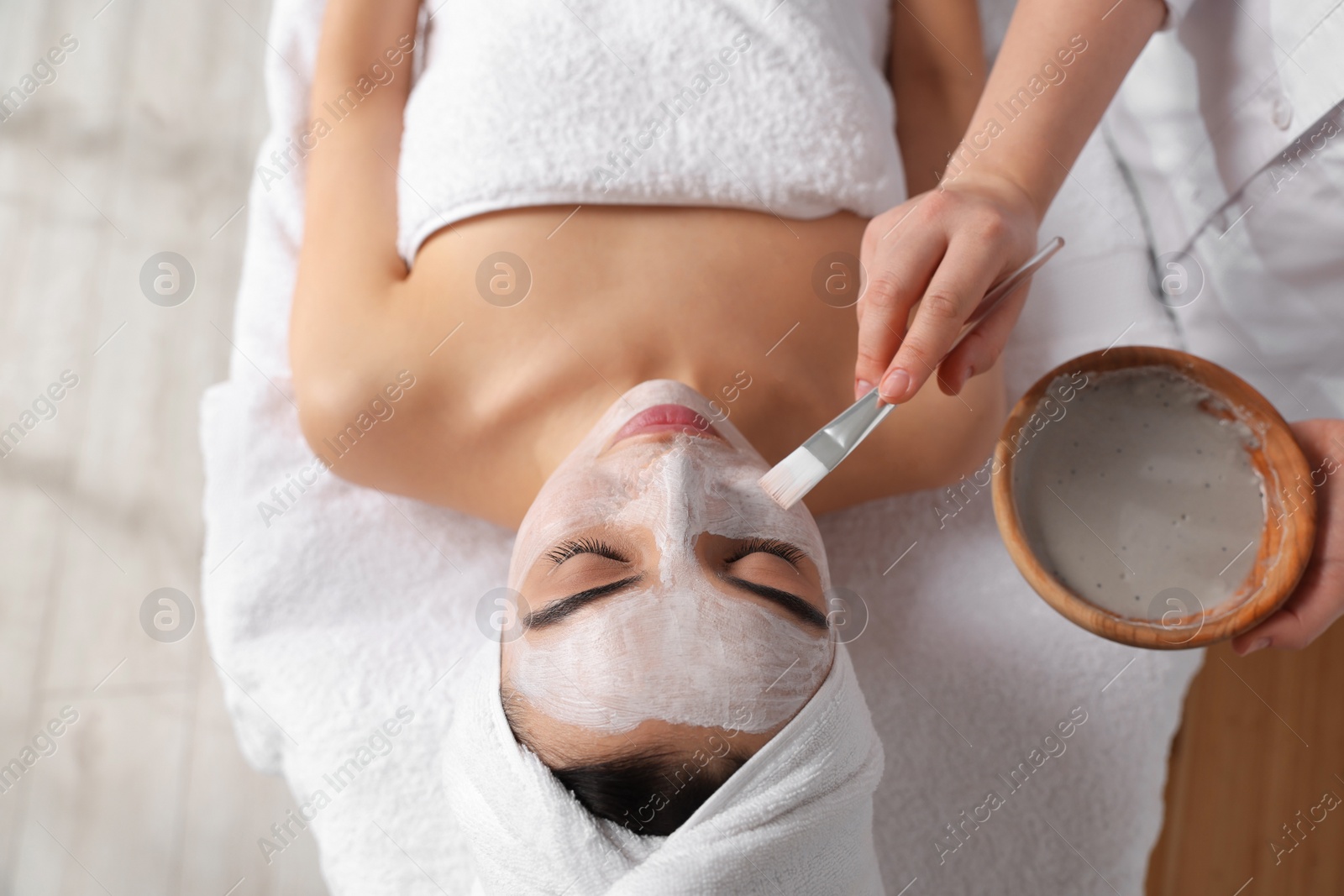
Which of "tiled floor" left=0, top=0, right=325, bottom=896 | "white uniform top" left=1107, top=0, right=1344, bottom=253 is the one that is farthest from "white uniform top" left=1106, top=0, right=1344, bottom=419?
"tiled floor" left=0, top=0, right=325, bottom=896

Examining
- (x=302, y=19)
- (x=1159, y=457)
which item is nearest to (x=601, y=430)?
(x=1159, y=457)

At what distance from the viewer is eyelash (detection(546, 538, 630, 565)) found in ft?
2.52

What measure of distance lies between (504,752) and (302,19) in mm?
999

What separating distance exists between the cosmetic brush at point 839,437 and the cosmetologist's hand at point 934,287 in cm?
1

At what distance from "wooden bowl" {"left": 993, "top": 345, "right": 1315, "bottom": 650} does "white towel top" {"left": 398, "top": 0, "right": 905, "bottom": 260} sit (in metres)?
0.34

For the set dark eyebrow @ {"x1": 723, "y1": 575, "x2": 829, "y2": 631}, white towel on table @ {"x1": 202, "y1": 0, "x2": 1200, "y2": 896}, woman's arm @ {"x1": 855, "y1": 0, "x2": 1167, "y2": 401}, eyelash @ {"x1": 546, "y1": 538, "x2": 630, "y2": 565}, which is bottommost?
white towel on table @ {"x1": 202, "y1": 0, "x2": 1200, "y2": 896}

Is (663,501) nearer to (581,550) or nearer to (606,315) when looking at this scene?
(581,550)

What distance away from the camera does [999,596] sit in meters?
1.11

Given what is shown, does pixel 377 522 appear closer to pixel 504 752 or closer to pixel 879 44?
pixel 504 752

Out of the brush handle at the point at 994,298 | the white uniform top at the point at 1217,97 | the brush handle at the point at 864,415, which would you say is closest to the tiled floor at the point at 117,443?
the brush handle at the point at 864,415

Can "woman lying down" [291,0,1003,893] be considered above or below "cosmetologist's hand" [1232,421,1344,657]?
above

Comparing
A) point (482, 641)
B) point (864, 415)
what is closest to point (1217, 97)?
point (864, 415)

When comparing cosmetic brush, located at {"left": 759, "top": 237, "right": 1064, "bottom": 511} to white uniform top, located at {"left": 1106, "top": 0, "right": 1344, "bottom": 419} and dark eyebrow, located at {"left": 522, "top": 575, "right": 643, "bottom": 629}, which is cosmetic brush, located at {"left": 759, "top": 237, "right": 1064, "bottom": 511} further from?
white uniform top, located at {"left": 1106, "top": 0, "right": 1344, "bottom": 419}

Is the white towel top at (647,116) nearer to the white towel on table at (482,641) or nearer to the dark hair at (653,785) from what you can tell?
the white towel on table at (482,641)
